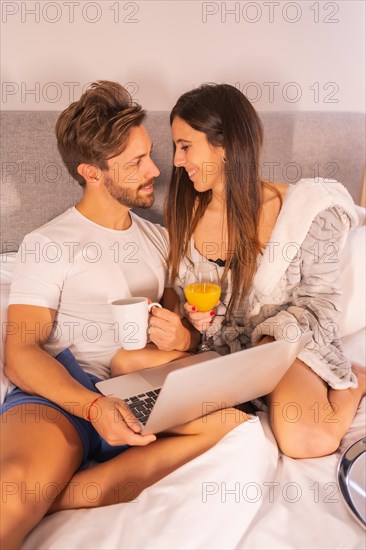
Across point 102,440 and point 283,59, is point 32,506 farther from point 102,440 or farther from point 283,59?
point 283,59

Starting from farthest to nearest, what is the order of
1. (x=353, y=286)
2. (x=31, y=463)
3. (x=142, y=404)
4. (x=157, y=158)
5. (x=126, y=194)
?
(x=157, y=158), (x=353, y=286), (x=126, y=194), (x=142, y=404), (x=31, y=463)

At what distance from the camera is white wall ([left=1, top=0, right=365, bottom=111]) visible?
201 centimetres

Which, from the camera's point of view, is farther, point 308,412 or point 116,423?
point 308,412

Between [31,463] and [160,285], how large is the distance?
0.70 metres

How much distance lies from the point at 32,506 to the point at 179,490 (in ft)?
0.97

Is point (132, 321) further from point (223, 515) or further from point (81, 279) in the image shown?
point (223, 515)

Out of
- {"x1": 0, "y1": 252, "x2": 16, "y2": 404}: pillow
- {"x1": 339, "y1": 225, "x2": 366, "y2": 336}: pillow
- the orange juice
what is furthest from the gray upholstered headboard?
the orange juice

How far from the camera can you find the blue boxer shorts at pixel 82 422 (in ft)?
4.75

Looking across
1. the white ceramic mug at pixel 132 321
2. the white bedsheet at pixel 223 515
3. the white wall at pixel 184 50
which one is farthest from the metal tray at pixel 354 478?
the white wall at pixel 184 50

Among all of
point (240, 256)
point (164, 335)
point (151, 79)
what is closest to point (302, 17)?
point (151, 79)

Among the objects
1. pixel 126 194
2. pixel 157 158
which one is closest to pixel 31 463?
pixel 126 194

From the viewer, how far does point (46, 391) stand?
1.45 metres

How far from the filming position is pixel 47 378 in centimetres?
146

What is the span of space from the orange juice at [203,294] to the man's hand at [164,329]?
0.08m
